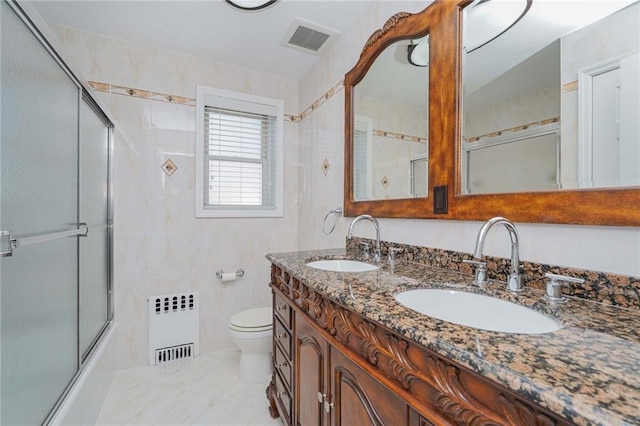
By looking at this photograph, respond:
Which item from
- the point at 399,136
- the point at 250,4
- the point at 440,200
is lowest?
the point at 440,200

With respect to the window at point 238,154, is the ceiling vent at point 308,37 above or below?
above

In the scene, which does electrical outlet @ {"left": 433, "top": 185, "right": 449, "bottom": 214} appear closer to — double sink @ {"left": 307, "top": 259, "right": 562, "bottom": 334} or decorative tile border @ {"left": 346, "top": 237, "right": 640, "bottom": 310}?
decorative tile border @ {"left": 346, "top": 237, "right": 640, "bottom": 310}

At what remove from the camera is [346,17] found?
1927 millimetres

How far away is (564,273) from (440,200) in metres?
0.51

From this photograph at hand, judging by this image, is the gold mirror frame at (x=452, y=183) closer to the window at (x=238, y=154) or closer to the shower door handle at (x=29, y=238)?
the window at (x=238, y=154)

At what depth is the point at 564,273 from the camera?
2.85ft

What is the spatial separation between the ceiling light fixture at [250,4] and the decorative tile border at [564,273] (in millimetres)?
1716

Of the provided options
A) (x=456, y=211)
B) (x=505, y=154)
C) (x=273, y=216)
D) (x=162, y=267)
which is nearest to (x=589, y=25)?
(x=505, y=154)

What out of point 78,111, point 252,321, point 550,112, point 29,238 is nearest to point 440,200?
point 550,112

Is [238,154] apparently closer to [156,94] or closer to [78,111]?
[156,94]

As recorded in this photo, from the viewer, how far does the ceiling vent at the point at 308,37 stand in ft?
6.59

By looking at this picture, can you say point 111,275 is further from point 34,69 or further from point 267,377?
point 34,69

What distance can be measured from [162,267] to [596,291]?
2540 millimetres

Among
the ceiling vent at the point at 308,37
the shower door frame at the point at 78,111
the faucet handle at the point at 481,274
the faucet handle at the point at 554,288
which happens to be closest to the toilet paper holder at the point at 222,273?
the shower door frame at the point at 78,111
